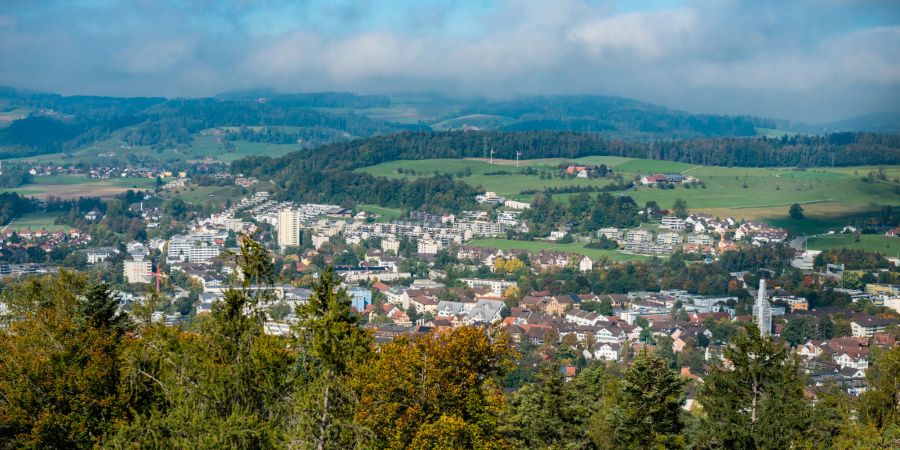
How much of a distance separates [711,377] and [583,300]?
1138 inches

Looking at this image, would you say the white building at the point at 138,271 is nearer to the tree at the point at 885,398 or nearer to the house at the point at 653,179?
the house at the point at 653,179

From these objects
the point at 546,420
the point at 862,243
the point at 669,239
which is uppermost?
the point at 546,420

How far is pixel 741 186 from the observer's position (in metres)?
69.1

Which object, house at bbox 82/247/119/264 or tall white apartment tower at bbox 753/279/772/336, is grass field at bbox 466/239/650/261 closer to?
tall white apartment tower at bbox 753/279/772/336

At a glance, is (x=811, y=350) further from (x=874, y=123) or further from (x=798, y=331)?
(x=874, y=123)

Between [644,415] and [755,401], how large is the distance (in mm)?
1675

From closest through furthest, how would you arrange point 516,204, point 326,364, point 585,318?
1. point 326,364
2. point 585,318
3. point 516,204

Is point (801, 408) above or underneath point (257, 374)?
underneath

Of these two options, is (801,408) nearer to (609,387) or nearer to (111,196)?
(609,387)

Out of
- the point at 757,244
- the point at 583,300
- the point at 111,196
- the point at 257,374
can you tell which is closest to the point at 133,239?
the point at 111,196

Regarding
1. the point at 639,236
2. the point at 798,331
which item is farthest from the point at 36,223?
the point at 798,331

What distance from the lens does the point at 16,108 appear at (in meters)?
150

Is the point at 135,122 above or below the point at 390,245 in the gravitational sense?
above

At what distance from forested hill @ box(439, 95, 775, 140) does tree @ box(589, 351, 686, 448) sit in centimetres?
12979
